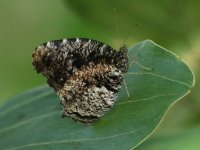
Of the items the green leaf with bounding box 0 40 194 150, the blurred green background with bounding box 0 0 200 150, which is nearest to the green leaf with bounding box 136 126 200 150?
the blurred green background with bounding box 0 0 200 150

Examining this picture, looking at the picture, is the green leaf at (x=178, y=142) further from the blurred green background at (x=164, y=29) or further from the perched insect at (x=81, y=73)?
the perched insect at (x=81, y=73)

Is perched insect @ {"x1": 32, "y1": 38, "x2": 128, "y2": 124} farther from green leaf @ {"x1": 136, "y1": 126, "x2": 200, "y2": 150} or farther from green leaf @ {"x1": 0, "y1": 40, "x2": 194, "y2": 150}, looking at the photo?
green leaf @ {"x1": 136, "y1": 126, "x2": 200, "y2": 150}

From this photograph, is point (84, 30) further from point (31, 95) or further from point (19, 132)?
point (19, 132)

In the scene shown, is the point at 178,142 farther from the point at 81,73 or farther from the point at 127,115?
the point at 81,73

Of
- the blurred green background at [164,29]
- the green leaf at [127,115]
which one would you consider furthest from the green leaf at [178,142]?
the green leaf at [127,115]

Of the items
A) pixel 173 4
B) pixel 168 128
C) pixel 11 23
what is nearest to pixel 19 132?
pixel 168 128

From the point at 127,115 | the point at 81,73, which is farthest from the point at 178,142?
the point at 81,73
